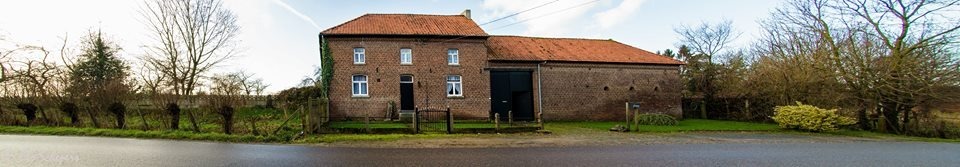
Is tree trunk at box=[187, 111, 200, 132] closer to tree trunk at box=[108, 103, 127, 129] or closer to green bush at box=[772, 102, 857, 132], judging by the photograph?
tree trunk at box=[108, 103, 127, 129]

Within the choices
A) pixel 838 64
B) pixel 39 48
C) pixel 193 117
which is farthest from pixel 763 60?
pixel 39 48

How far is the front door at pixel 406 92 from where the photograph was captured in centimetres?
2256

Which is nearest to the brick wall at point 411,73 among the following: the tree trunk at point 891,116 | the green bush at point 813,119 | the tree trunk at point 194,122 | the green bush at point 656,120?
the green bush at point 656,120

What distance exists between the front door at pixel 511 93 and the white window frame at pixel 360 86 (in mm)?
5794

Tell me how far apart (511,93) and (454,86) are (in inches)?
116

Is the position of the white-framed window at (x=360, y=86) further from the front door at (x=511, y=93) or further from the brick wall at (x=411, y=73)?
the front door at (x=511, y=93)

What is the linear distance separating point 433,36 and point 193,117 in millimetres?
11227

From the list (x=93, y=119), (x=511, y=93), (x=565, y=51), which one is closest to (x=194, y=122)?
(x=93, y=119)

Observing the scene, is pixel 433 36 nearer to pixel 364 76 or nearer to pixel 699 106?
pixel 364 76

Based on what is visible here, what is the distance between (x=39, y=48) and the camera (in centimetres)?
2245

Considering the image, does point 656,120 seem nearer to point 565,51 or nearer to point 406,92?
point 565,51

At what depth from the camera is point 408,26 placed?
23438 millimetres

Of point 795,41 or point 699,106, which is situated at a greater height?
point 795,41

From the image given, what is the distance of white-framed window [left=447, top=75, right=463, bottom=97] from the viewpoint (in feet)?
75.8
